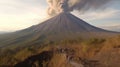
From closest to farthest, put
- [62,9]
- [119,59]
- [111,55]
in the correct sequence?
[119,59] < [111,55] < [62,9]

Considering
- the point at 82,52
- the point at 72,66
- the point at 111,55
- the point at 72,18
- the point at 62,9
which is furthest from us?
the point at 72,18

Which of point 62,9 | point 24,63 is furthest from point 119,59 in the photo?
point 62,9

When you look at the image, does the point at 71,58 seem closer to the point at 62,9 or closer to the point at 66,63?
the point at 66,63

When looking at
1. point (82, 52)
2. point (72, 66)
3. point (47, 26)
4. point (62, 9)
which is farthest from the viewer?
point (47, 26)

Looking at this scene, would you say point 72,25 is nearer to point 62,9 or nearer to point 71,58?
point 62,9

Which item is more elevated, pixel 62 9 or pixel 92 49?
pixel 62 9

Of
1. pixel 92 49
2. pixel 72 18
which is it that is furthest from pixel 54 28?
pixel 92 49

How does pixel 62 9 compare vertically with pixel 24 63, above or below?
above

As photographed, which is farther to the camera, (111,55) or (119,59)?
(111,55)

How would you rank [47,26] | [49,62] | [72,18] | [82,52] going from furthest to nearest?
[72,18] → [47,26] → [82,52] → [49,62]
